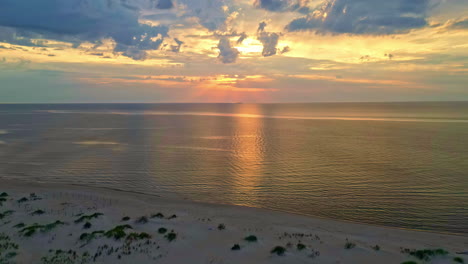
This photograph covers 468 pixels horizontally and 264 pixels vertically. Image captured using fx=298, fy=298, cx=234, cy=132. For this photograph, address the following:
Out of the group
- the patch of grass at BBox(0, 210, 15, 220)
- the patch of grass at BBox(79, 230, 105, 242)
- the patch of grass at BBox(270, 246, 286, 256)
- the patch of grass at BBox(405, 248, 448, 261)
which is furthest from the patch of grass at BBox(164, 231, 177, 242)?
the patch of grass at BBox(405, 248, 448, 261)

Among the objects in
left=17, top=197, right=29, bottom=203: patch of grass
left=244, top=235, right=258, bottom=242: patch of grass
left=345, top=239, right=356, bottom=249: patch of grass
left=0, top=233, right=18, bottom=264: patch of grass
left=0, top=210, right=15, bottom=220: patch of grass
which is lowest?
left=17, top=197, right=29, bottom=203: patch of grass

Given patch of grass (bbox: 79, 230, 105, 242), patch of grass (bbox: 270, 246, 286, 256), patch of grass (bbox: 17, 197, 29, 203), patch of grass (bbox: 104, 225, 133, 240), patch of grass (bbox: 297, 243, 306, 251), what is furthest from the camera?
patch of grass (bbox: 17, 197, 29, 203)

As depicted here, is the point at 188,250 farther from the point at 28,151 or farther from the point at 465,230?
the point at 28,151

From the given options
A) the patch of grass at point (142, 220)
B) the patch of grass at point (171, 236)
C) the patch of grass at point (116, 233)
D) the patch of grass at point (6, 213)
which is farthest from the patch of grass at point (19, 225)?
the patch of grass at point (171, 236)

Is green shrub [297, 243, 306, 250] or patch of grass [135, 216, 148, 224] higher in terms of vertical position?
green shrub [297, 243, 306, 250]

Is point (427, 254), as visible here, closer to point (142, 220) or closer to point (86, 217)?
point (142, 220)

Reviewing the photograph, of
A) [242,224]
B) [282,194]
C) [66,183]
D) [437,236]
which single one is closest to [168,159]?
[66,183]

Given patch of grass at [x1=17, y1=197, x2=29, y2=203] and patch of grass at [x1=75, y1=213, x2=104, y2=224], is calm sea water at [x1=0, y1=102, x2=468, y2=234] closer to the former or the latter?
patch of grass at [x1=17, y1=197, x2=29, y2=203]

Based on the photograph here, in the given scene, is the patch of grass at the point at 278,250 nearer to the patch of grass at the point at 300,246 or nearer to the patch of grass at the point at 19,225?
the patch of grass at the point at 300,246
